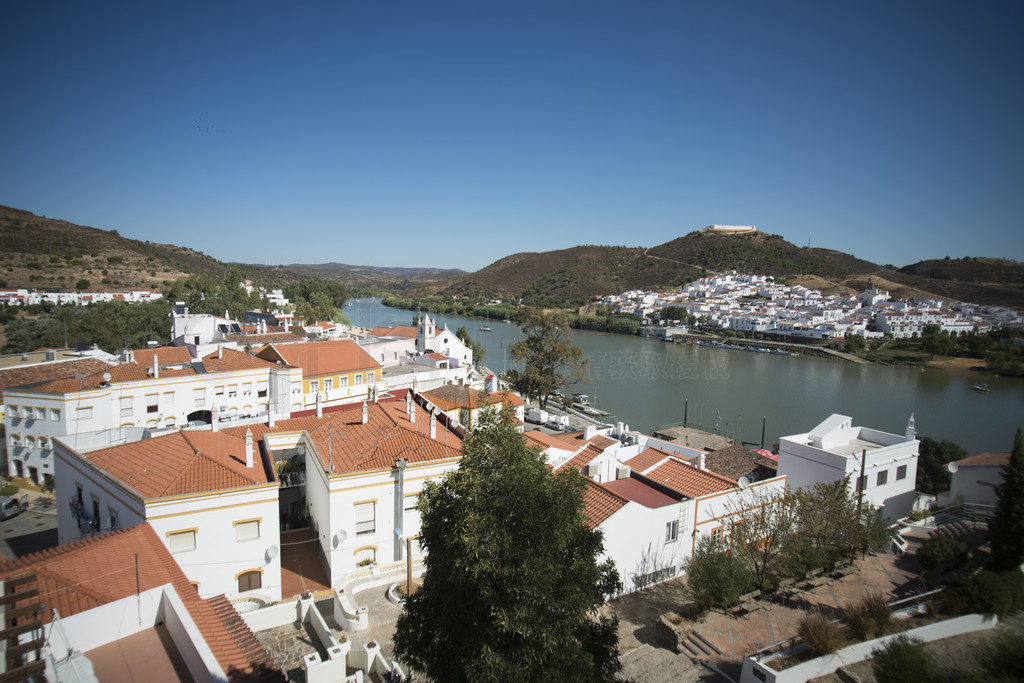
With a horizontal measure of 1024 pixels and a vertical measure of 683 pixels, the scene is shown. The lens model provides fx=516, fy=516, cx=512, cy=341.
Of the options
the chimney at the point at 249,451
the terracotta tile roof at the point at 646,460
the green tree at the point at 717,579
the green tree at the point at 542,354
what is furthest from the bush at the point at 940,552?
the green tree at the point at 542,354

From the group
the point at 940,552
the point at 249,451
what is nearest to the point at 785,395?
the point at 940,552

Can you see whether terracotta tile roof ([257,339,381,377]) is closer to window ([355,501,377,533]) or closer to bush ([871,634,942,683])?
window ([355,501,377,533])

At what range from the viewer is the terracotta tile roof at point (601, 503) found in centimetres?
948

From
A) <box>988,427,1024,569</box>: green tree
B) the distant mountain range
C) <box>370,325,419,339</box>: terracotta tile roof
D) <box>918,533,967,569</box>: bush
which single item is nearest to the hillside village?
<box>918,533,967,569</box>: bush

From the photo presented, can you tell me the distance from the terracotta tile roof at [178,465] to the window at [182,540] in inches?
25.5

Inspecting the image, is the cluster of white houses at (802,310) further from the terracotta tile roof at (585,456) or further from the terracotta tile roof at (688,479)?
the terracotta tile roof at (585,456)

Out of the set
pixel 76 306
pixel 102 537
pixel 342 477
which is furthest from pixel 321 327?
pixel 102 537

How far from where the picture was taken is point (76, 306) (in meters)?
36.8

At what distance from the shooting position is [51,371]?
18.0 metres

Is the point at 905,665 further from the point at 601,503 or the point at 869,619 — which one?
the point at 601,503

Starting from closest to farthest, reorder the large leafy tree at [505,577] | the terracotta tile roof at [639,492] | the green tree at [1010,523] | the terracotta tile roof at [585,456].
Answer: the large leafy tree at [505,577], the green tree at [1010,523], the terracotta tile roof at [639,492], the terracotta tile roof at [585,456]

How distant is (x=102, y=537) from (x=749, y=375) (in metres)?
46.3

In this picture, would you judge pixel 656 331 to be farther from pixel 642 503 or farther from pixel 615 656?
pixel 615 656

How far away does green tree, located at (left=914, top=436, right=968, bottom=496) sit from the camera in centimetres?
1688
